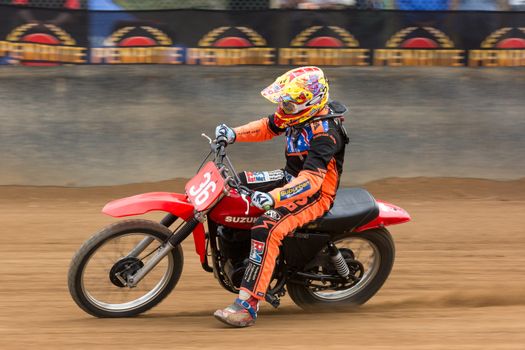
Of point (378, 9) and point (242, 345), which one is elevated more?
point (378, 9)

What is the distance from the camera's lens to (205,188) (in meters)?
6.06

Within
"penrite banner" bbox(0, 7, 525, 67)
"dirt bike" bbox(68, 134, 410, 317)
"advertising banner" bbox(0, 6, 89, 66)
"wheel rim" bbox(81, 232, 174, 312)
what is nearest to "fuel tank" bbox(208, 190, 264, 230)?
"dirt bike" bbox(68, 134, 410, 317)

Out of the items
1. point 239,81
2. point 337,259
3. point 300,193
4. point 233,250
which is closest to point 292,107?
point 300,193

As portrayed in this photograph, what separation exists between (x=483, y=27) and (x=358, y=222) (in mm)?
5359

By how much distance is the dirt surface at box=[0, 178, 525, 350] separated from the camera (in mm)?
5781

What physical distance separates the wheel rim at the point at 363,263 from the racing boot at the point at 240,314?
744 millimetres

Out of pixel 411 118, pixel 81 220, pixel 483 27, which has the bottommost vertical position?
pixel 81 220

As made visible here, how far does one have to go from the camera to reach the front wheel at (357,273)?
21.5ft

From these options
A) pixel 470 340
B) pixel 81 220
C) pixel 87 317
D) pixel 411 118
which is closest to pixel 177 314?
pixel 87 317

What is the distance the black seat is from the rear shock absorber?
7.2 inches

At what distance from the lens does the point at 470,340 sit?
18.8 feet

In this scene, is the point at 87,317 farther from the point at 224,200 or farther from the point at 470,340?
the point at 470,340

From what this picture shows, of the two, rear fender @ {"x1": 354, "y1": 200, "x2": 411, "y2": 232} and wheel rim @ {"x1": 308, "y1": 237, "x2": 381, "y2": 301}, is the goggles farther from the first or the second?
wheel rim @ {"x1": 308, "y1": 237, "x2": 381, "y2": 301}

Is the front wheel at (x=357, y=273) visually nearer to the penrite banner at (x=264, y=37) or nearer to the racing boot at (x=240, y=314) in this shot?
the racing boot at (x=240, y=314)
